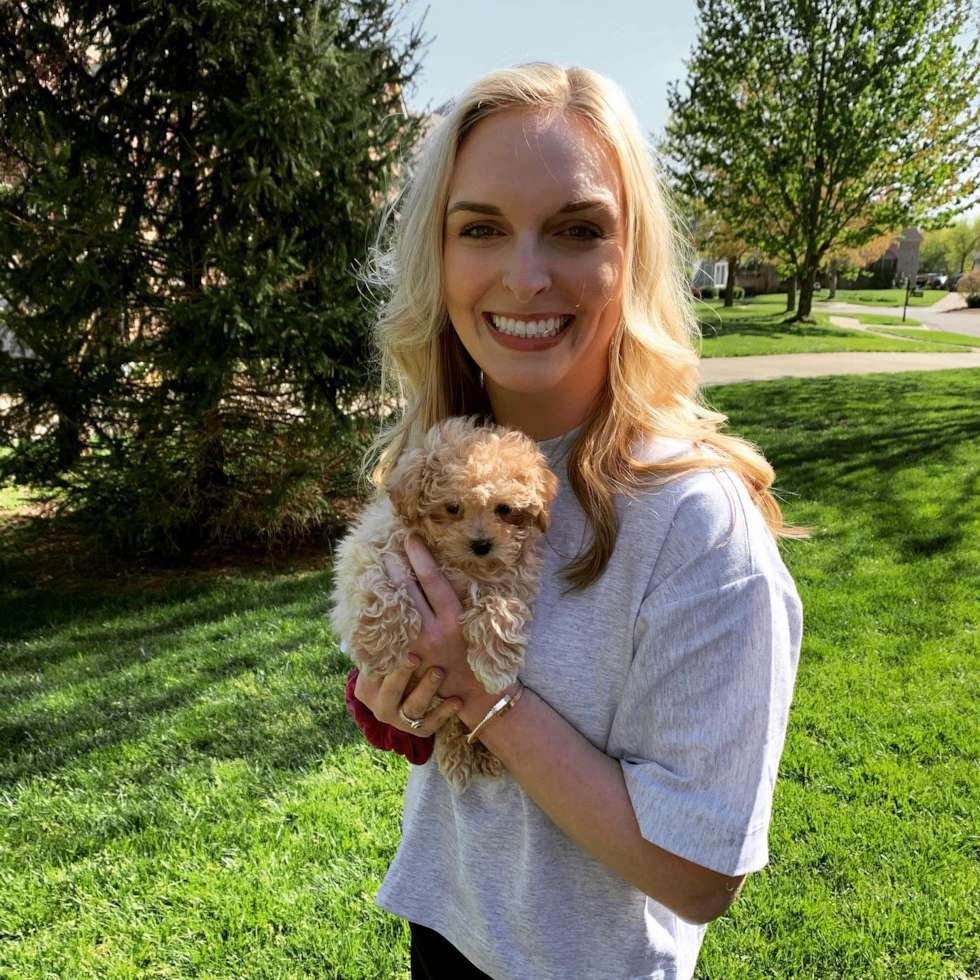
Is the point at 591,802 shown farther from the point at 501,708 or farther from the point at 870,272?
the point at 870,272

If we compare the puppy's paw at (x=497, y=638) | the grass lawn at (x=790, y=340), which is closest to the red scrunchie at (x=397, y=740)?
the puppy's paw at (x=497, y=638)

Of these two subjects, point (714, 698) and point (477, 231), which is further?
point (477, 231)

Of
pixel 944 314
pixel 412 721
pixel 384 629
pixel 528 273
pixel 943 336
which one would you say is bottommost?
pixel 943 336

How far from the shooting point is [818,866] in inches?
152

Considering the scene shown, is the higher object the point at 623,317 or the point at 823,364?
the point at 623,317

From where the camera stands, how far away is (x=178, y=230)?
7461 millimetres

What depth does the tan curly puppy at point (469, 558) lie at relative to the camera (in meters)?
1.59

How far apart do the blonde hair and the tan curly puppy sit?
4.7 inches

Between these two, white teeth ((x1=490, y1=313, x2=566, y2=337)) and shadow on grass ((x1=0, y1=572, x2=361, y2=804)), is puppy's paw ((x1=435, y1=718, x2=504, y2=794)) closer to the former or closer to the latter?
white teeth ((x1=490, y1=313, x2=566, y2=337))

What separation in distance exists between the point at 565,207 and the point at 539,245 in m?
0.10

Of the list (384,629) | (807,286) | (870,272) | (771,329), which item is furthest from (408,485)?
(870,272)

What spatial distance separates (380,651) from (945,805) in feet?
13.7

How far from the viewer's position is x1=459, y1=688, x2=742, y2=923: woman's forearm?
133 centimetres

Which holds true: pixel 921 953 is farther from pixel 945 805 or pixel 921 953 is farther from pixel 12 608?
pixel 12 608
